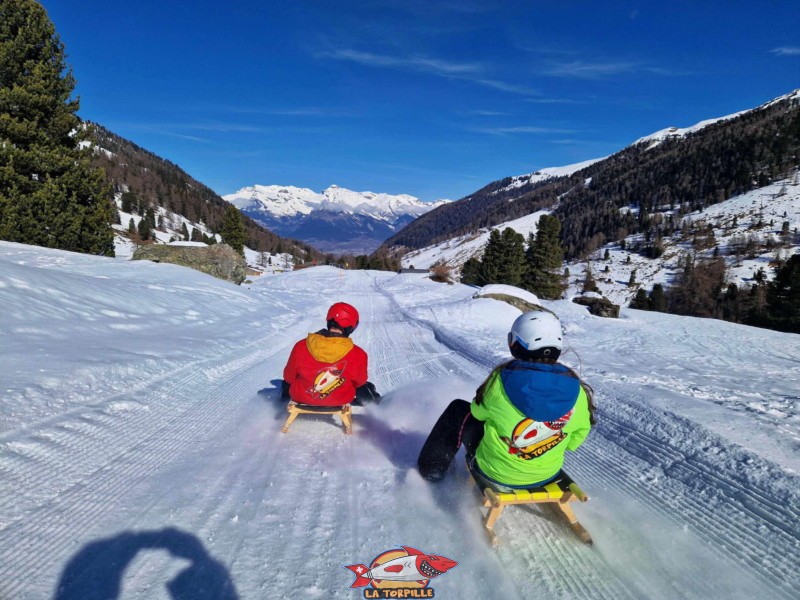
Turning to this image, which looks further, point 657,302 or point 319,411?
point 657,302

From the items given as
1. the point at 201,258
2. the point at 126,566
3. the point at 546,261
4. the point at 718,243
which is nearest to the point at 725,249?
the point at 718,243

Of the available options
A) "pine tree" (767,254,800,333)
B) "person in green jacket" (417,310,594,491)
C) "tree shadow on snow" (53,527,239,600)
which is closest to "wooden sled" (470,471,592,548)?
"person in green jacket" (417,310,594,491)

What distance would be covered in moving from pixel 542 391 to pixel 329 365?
2.43 meters

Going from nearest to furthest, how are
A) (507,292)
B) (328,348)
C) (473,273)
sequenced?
(328,348)
(507,292)
(473,273)

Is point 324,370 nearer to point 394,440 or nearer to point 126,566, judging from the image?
point 394,440

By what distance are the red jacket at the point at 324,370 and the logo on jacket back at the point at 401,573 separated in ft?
6.83

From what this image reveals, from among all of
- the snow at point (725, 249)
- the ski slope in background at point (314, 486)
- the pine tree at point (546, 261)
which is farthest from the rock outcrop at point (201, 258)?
the snow at point (725, 249)

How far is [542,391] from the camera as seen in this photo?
277cm

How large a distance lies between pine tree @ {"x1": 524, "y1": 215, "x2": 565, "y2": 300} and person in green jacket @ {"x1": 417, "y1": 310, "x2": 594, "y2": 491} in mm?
38851

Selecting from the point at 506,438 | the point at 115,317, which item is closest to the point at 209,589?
the point at 506,438

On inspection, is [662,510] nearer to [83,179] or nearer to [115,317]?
[115,317]

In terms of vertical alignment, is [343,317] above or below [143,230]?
below

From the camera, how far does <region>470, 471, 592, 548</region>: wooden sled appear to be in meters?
2.86

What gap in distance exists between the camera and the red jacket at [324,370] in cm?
446
